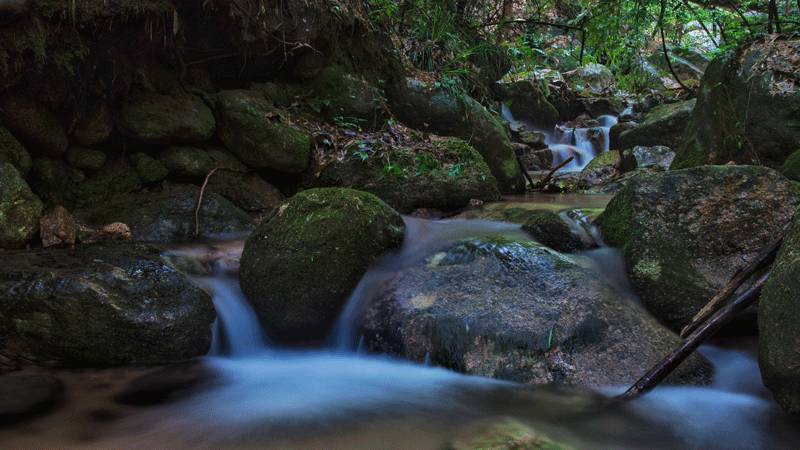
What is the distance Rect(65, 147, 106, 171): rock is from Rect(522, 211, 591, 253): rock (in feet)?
14.3

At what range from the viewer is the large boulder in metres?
5.03

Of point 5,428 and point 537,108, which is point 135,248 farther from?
point 537,108

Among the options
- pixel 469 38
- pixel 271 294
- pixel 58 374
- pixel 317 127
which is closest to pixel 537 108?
pixel 469 38

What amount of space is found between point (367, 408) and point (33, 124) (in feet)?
13.2

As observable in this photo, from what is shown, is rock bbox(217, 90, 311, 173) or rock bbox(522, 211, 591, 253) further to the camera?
rock bbox(217, 90, 311, 173)

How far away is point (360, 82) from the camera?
23.2ft

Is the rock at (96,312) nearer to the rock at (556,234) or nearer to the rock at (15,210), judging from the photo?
the rock at (15,210)

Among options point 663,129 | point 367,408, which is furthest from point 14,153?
point 663,129

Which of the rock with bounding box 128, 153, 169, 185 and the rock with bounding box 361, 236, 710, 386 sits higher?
the rock with bounding box 128, 153, 169, 185

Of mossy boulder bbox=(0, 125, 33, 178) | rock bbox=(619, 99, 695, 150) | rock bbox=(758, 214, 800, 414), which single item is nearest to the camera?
rock bbox=(758, 214, 800, 414)

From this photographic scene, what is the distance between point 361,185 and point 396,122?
154 cm

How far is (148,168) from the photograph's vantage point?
213 inches

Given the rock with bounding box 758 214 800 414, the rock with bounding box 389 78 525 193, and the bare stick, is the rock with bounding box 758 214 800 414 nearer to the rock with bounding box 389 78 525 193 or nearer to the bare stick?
the bare stick

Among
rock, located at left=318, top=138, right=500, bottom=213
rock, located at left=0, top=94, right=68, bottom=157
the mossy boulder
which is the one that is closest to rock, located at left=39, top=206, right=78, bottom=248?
the mossy boulder
